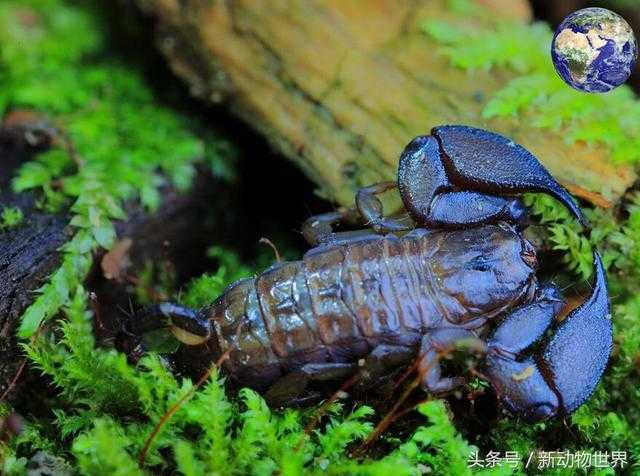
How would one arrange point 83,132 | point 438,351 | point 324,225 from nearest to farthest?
point 438,351
point 324,225
point 83,132

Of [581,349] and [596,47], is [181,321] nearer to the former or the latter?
[581,349]

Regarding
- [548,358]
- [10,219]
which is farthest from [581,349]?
[10,219]

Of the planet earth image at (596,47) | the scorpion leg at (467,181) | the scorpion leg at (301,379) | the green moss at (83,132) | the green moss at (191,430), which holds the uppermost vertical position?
the planet earth image at (596,47)

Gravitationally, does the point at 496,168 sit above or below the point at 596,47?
below

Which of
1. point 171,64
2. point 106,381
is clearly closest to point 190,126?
point 171,64

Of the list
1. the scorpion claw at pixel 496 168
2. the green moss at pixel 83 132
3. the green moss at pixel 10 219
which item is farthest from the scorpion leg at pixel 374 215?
the green moss at pixel 10 219

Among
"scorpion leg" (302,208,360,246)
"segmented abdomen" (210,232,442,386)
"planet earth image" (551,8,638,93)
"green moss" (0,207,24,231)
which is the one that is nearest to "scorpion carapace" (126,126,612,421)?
"segmented abdomen" (210,232,442,386)

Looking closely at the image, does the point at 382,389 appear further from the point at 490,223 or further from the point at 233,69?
the point at 233,69

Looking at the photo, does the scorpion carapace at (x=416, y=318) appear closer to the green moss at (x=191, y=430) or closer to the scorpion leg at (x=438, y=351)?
the scorpion leg at (x=438, y=351)
